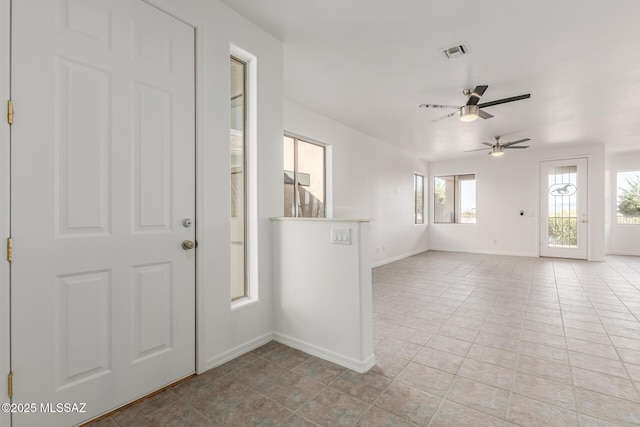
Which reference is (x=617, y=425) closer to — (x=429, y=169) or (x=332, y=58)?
(x=332, y=58)

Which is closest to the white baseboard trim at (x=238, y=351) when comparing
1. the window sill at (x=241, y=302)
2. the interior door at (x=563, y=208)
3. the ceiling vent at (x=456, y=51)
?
the window sill at (x=241, y=302)

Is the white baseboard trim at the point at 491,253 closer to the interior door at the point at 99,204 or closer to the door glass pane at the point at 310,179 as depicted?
the door glass pane at the point at 310,179

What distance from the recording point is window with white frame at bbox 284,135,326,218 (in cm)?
444

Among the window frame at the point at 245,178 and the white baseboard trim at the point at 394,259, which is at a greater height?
the window frame at the point at 245,178

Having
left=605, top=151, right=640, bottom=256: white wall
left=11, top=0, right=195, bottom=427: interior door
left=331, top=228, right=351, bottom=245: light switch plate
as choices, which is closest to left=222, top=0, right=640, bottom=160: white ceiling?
left=11, top=0, right=195, bottom=427: interior door

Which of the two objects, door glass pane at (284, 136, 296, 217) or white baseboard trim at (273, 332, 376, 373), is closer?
white baseboard trim at (273, 332, 376, 373)

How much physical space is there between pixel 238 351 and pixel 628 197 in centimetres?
1004

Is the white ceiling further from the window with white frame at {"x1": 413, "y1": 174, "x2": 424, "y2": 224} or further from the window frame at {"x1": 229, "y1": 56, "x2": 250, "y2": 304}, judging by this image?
the window with white frame at {"x1": 413, "y1": 174, "x2": 424, "y2": 224}

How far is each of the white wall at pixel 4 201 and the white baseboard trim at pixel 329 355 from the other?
1.65 m

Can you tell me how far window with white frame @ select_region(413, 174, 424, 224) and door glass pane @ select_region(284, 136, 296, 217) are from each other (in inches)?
183

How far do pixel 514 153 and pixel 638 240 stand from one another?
3.78 m

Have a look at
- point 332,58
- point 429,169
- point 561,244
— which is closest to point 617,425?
point 332,58

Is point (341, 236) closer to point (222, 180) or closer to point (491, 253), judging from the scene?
point (222, 180)

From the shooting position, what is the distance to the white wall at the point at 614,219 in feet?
24.7
